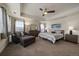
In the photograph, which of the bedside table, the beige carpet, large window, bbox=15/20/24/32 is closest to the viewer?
the beige carpet

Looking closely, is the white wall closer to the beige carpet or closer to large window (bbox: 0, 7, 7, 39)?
the beige carpet

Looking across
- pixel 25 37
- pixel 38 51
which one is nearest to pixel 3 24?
pixel 25 37

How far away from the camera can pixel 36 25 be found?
2947 mm

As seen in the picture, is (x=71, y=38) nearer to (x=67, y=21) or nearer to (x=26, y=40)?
(x=67, y=21)

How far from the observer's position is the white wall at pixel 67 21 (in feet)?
8.91

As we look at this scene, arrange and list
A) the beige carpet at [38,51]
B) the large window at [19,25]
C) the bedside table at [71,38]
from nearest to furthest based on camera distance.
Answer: the beige carpet at [38,51], the large window at [19,25], the bedside table at [71,38]

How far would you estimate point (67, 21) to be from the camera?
114 inches

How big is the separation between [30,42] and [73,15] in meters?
2.32

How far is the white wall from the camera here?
272 cm

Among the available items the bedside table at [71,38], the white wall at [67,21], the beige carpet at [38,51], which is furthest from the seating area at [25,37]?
the bedside table at [71,38]

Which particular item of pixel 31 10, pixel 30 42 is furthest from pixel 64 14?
pixel 30 42

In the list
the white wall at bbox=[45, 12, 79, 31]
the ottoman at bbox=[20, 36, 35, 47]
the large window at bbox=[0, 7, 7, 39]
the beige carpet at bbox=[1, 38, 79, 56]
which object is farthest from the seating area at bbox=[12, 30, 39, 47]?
the white wall at bbox=[45, 12, 79, 31]

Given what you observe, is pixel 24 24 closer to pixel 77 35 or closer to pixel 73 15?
pixel 73 15

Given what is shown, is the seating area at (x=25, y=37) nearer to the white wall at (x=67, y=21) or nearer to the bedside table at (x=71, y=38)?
the white wall at (x=67, y=21)
